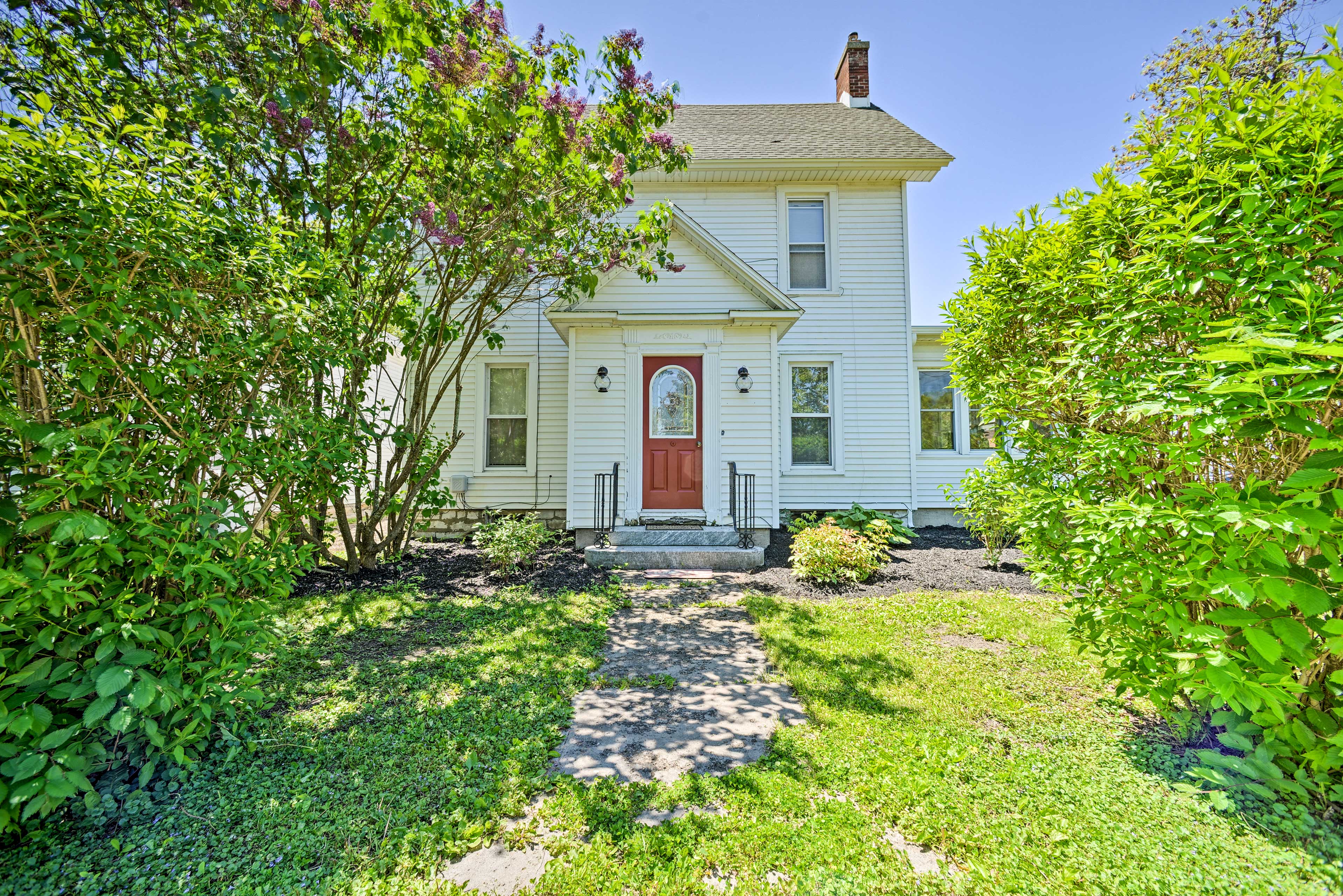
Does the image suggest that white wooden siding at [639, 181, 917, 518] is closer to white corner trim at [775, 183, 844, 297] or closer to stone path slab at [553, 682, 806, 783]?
white corner trim at [775, 183, 844, 297]

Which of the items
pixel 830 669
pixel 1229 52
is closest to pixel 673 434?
pixel 830 669

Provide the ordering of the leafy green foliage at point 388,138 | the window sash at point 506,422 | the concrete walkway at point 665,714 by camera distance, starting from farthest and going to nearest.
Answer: the window sash at point 506,422
the leafy green foliage at point 388,138
the concrete walkway at point 665,714

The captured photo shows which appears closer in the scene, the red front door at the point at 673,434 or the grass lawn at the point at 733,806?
the grass lawn at the point at 733,806

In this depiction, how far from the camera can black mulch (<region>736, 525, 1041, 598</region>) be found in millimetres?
5805

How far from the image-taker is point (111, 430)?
2027mm

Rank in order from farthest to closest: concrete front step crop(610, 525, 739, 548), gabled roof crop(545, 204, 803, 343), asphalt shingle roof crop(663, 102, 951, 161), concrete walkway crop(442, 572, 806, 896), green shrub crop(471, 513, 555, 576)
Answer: asphalt shingle roof crop(663, 102, 951, 161)
gabled roof crop(545, 204, 803, 343)
concrete front step crop(610, 525, 739, 548)
green shrub crop(471, 513, 555, 576)
concrete walkway crop(442, 572, 806, 896)

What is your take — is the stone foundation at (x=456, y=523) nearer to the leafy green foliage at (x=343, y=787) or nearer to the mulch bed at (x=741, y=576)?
the mulch bed at (x=741, y=576)

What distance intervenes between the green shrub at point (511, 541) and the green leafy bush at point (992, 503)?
505 centimetres

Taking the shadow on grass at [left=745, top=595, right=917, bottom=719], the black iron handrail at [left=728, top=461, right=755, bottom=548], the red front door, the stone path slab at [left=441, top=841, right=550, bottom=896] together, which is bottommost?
the stone path slab at [left=441, top=841, right=550, bottom=896]

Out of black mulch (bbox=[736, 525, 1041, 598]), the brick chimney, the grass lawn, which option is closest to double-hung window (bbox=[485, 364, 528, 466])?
black mulch (bbox=[736, 525, 1041, 598])

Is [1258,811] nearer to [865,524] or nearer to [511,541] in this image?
[511,541]

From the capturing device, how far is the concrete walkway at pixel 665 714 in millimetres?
1997

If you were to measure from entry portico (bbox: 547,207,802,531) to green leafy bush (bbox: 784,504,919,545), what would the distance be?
0.81m

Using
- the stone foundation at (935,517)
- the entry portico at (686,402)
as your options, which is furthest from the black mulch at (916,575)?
the stone foundation at (935,517)
